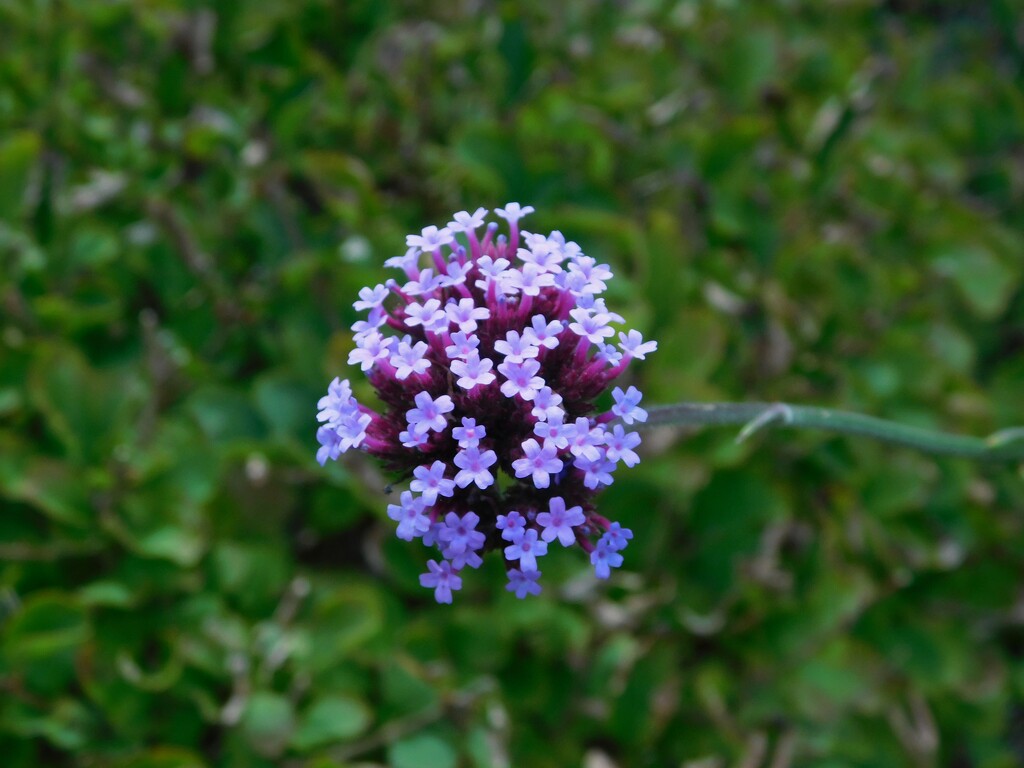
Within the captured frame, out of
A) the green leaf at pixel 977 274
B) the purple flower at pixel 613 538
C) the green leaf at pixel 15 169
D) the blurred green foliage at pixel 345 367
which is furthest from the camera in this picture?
the green leaf at pixel 977 274

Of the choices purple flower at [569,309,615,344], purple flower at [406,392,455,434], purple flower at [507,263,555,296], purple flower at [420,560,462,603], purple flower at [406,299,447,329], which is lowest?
purple flower at [420,560,462,603]

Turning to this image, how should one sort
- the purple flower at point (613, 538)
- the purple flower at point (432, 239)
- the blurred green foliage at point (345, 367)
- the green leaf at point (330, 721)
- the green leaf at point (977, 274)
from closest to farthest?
the purple flower at point (613, 538)
the purple flower at point (432, 239)
the green leaf at point (330, 721)
the blurred green foliage at point (345, 367)
the green leaf at point (977, 274)

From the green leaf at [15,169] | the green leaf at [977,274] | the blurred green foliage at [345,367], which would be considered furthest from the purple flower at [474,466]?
the green leaf at [977,274]

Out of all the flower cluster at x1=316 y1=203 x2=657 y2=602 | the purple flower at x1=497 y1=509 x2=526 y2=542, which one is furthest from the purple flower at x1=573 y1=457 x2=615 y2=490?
the purple flower at x1=497 y1=509 x2=526 y2=542

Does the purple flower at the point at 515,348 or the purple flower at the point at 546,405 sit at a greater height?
the purple flower at the point at 515,348

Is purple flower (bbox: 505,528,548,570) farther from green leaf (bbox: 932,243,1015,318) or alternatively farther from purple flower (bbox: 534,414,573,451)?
green leaf (bbox: 932,243,1015,318)

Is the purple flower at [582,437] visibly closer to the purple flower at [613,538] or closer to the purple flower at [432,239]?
the purple flower at [613,538]

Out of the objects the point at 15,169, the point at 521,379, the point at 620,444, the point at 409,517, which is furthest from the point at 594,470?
the point at 15,169

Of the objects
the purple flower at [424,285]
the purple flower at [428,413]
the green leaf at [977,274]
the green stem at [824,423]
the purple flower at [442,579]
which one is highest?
the green leaf at [977,274]
